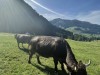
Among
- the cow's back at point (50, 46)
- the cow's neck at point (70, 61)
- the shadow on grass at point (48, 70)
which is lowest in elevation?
the shadow on grass at point (48, 70)

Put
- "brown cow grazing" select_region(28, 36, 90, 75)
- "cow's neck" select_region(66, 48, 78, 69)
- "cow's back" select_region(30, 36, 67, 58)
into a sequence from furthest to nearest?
"cow's back" select_region(30, 36, 67, 58), "brown cow grazing" select_region(28, 36, 90, 75), "cow's neck" select_region(66, 48, 78, 69)

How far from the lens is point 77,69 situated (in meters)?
14.5

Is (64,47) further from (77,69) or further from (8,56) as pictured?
(8,56)

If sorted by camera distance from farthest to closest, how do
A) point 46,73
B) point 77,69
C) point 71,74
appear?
point 46,73, point 71,74, point 77,69

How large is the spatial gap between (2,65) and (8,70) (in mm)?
1632

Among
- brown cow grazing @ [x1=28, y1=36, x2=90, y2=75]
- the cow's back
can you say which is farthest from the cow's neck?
the cow's back

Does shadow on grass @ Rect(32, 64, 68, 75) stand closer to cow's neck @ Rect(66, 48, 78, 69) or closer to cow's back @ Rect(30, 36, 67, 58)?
cow's back @ Rect(30, 36, 67, 58)

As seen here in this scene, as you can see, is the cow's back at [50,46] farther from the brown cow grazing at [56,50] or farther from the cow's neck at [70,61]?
the cow's neck at [70,61]

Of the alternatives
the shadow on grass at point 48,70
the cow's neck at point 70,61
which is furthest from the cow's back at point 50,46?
the shadow on grass at point 48,70

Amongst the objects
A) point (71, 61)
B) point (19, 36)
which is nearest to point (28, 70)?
point (71, 61)

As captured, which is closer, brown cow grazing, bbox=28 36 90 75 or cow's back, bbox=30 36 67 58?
brown cow grazing, bbox=28 36 90 75

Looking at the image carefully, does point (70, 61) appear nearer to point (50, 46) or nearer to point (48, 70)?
point (50, 46)

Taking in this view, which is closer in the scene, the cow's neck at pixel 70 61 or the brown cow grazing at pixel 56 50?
the cow's neck at pixel 70 61

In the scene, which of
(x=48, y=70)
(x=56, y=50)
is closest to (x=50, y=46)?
(x=56, y=50)
